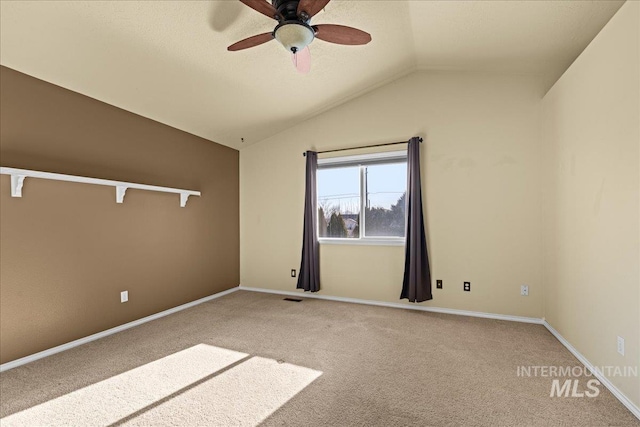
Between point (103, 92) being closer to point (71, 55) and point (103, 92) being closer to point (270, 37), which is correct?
point (71, 55)

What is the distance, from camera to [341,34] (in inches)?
80.6

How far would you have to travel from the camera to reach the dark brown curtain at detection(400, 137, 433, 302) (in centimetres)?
362

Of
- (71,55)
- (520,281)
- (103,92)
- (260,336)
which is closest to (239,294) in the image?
(260,336)

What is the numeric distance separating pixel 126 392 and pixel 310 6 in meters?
2.73

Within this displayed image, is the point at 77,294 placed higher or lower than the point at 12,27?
lower

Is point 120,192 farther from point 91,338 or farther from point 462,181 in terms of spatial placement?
point 462,181

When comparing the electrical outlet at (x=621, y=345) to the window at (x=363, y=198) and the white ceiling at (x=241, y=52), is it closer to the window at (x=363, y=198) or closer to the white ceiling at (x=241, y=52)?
the window at (x=363, y=198)

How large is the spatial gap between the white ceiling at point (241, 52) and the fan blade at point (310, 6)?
2.39 ft

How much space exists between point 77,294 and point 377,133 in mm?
3747

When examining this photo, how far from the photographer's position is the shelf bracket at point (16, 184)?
91.7 inches

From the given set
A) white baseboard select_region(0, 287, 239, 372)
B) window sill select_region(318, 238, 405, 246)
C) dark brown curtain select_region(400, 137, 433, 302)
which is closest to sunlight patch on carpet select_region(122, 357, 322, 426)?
white baseboard select_region(0, 287, 239, 372)

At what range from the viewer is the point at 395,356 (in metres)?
2.51

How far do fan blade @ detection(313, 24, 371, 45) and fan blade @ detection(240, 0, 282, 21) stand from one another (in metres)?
0.27

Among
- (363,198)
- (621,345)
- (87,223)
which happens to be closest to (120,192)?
(87,223)
